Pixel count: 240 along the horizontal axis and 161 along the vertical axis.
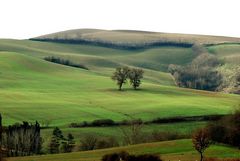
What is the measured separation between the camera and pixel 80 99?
5212 inches

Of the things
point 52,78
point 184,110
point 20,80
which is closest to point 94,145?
point 184,110

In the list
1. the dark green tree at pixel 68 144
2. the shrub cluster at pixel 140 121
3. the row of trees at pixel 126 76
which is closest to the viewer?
the dark green tree at pixel 68 144

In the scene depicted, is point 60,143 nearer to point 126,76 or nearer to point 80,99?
point 80,99

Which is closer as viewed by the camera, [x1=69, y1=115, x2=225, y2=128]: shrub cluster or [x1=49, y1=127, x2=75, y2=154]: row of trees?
[x1=49, y1=127, x2=75, y2=154]: row of trees

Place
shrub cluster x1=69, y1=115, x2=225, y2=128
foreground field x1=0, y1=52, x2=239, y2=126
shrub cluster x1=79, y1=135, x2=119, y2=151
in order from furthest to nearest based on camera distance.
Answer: foreground field x1=0, y1=52, x2=239, y2=126 < shrub cluster x1=69, y1=115, x2=225, y2=128 < shrub cluster x1=79, y1=135, x2=119, y2=151

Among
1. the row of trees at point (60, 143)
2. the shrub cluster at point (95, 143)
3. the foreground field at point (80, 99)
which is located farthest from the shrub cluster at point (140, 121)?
the shrub cluster at point (95, 143)

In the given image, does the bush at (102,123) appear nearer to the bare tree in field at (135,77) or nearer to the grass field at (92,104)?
the grass field at (92,104)

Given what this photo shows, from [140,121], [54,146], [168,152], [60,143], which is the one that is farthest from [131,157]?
[140,121]

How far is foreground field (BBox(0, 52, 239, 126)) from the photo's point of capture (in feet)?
357

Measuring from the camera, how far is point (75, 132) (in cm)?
9481

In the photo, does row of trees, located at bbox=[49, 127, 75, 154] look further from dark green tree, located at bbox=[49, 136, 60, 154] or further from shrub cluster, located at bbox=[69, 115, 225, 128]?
shrub cluster, located at bbox=[69, 115, 225, 128]

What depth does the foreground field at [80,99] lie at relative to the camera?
357ft


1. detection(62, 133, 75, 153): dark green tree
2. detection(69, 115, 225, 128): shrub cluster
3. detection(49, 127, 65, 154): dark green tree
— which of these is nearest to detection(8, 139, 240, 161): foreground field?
detection(62, 133, 75, 153): dark green tree

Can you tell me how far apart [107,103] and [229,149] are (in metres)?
59.9
